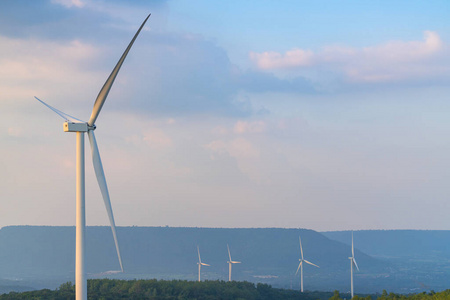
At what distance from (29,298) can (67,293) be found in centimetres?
1197

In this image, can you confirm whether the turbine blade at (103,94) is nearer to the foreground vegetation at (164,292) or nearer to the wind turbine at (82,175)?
the wind turbine at (82,175)

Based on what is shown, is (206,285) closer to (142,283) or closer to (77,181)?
(142,283)

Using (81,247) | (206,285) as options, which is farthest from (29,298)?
(81,247)

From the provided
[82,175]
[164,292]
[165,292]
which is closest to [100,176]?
[82,175]

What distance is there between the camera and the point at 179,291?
167250 mm

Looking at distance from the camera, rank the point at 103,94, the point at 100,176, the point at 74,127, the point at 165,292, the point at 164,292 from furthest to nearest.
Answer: the point at 165,292 → the point at 164,292 → the point at 100,176 → the point at 103,94 → the point at 74,127

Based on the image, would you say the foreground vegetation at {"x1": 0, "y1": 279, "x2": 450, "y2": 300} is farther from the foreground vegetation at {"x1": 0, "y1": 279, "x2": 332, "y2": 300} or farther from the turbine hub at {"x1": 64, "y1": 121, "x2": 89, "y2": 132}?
the turbine hub at {"x1": 64, "y1": 121, "x2": 89, "y2": 132}

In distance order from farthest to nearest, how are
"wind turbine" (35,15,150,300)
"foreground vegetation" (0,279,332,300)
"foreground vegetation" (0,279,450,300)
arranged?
1. "foreground vegetation" (0,279,332,300)
2. "foreground vegetation" (0,279,450,300)
3. "wind turbine" (35,15,150,300)

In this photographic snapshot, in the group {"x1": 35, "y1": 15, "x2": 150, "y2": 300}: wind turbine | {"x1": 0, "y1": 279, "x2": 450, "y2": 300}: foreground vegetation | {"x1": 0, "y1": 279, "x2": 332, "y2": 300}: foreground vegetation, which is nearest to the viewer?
{"x1": 35, "y1": 15, "x2": 150, "y2": 300}: wind turbine

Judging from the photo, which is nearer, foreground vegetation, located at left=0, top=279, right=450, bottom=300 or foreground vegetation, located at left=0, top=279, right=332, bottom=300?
foreground vegetation, located at left=0, top=279, right=450, bottom=300

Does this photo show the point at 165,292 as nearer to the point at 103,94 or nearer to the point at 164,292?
the point at 164,292

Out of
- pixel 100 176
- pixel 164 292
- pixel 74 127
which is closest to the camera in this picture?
pixel 74 127

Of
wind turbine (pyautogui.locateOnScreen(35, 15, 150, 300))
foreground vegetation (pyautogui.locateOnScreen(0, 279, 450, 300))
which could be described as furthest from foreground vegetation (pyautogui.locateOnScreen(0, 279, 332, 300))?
wind turbine (pyautogui.locateOnScreen(35, 15, 150, 300))

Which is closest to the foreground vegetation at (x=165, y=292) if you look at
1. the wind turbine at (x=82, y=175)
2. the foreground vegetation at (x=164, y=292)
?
the foreground vegetation at (x=164, y=292)
